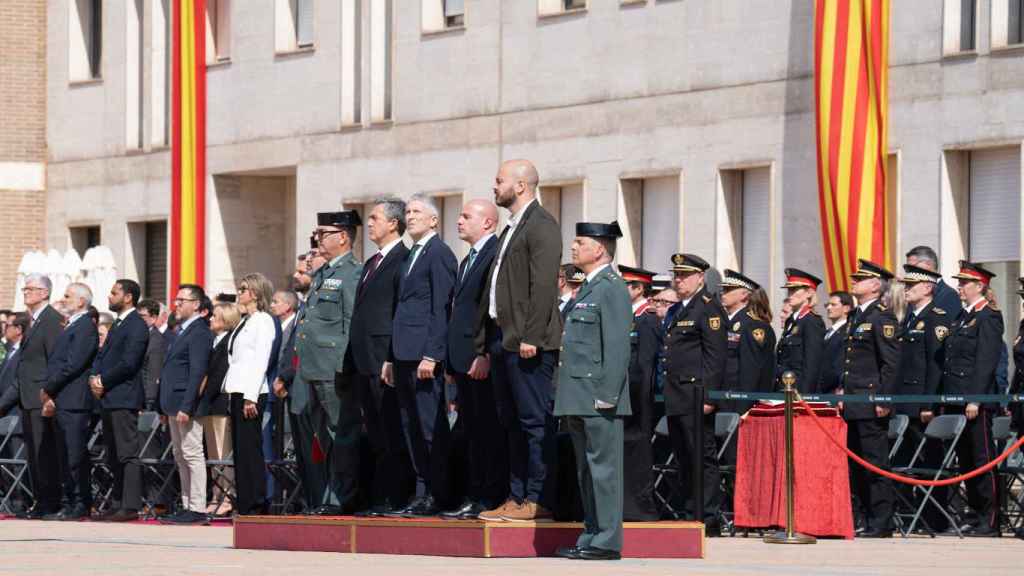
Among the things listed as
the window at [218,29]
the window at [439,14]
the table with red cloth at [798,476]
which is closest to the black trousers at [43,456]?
the table with red cloth at [798,476]

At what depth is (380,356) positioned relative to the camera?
15297mm

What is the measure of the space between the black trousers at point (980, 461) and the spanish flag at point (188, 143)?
56.1 feet

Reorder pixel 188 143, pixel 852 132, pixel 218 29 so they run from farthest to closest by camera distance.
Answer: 1. pixel 218 29
2. pixel 188 143
3. pixel 852 132

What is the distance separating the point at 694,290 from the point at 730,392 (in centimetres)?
96

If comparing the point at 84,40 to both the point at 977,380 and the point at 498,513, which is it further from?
the point at 498,513

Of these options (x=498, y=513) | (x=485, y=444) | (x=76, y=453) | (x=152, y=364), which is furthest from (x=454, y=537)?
(x=152, y=364)

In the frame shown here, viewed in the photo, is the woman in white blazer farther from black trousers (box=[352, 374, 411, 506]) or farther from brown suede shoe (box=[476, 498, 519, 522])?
brown suede shoe (box=[476, 498, 519, 522])

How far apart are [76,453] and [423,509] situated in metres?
7.44

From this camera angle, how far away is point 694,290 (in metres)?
18.8

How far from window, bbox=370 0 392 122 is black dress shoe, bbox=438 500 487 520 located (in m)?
17.4

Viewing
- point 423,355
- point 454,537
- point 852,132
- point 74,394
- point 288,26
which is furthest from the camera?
point 288,26

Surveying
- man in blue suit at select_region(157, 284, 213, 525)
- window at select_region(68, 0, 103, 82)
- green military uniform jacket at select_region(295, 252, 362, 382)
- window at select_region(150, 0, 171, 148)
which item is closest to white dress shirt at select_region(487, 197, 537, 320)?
green military uniform jacket at select_region(295, 252, 362, 382)

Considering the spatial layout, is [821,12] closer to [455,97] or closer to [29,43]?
[455,97]

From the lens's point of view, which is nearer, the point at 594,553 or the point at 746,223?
the point at 594,553
